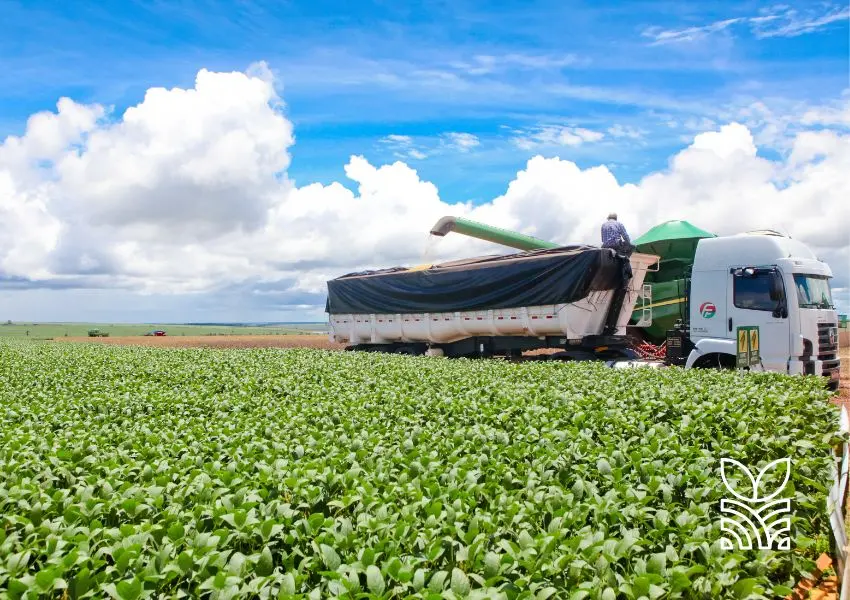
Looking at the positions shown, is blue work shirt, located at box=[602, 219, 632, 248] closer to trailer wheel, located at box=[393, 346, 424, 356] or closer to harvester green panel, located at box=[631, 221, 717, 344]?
harvester green panel, located at box=[631, 221, 717, 344]

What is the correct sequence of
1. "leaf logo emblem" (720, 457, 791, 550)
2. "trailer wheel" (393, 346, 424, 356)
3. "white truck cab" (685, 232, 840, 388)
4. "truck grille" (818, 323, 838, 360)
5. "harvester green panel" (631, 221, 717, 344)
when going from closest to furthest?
"leaf logo emblem" (720, 457, 791, 550) < "white truck cab" (685, 232, 840, 388) < "truck grille" (818, 323, 838, 360) < "harvester green panel" (631, 221, 717, 344) < "trailer wheel" (393, 346, 424, 356)

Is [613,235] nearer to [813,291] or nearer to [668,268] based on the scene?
[668,268]

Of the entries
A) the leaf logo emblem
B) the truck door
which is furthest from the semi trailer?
the leaf logo emblem

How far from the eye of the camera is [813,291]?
12.9 m

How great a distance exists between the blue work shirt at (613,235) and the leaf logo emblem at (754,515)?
11.1 meters

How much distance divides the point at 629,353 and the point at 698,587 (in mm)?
13196

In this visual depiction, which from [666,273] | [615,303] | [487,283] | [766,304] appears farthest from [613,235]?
[766,304]

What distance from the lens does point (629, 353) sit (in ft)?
51.7

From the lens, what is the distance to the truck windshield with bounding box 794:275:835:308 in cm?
1246

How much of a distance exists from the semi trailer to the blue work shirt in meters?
0.43

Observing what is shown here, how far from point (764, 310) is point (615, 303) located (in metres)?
3.94

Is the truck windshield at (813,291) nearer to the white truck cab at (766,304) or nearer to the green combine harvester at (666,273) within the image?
the white truck cab at (766,304)

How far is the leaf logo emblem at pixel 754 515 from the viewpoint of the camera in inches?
160

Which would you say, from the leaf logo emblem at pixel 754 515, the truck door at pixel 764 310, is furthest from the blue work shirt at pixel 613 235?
the leaf logo emblem at pixel 754 515
